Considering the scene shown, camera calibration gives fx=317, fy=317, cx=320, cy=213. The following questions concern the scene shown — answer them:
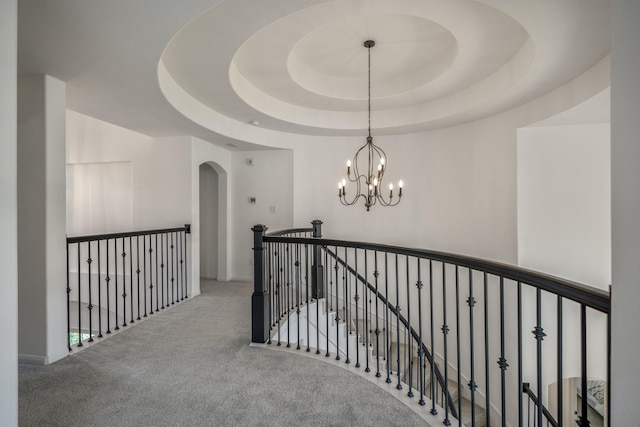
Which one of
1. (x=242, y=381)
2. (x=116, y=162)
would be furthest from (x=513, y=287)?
(x=116, y=162)

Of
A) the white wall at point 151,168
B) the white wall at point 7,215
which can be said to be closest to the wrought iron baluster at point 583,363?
the white wall at point 7,215

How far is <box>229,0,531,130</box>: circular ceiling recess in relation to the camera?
2689 millimetres

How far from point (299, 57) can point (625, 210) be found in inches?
136

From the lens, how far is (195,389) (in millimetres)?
2250

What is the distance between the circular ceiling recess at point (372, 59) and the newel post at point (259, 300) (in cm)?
185

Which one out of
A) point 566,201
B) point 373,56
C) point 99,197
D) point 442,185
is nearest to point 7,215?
point 373,56

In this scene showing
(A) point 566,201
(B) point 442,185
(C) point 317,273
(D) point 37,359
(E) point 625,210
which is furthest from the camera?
(B) point 442,185

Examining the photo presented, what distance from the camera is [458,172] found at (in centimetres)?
498

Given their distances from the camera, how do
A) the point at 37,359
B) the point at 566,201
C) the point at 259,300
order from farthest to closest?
1. the point at 566,201
2. the point at 259,300
3. the point at 37,359

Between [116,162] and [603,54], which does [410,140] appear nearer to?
[603,54]

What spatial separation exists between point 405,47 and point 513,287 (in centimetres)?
315

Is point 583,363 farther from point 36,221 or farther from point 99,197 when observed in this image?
point 99,197

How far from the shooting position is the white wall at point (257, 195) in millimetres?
5891

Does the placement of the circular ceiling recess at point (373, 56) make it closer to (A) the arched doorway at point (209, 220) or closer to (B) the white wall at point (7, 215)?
(B) the white wall at point (7, 215)
